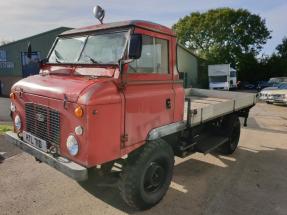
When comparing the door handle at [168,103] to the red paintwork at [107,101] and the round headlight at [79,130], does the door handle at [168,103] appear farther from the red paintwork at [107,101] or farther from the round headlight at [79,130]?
the round headlight at [79,130]

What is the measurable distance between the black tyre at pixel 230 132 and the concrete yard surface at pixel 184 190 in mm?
217

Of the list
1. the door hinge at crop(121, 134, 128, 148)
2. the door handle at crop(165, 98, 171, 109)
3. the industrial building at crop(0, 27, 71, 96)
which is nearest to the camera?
the door hinge at crop(121, 134, 128, 148)

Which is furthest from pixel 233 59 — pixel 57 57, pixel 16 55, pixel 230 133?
pixel 57 57

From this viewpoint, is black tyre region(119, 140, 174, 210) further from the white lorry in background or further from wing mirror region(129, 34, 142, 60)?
the white lorry in background

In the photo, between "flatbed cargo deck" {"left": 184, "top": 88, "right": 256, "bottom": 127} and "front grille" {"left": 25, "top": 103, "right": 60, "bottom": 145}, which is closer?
"front grille" {"left": 25, "top": 103, "right": 60, "bottom": 145}

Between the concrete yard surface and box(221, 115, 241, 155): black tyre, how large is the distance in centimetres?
22

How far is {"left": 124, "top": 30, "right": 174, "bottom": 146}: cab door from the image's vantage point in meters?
3.91

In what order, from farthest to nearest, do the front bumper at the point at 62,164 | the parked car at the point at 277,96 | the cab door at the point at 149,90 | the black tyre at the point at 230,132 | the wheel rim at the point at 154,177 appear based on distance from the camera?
the parked car at the point at 277,96, the black tyre at the point at 230,132, the wheel rim at the point at 154,177, the cab door at the point at 149,90, the front bumper at the point at 62,164

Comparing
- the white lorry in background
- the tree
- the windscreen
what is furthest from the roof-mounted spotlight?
the tree

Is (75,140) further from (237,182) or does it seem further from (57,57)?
(237,182)

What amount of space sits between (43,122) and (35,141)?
0.33m

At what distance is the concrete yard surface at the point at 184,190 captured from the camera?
4422 millimetres

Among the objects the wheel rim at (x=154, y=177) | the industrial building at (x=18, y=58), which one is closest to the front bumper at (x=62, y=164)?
the wheel rim at (x=154, y=177)

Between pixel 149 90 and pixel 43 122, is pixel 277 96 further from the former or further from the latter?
pixel 43 122
